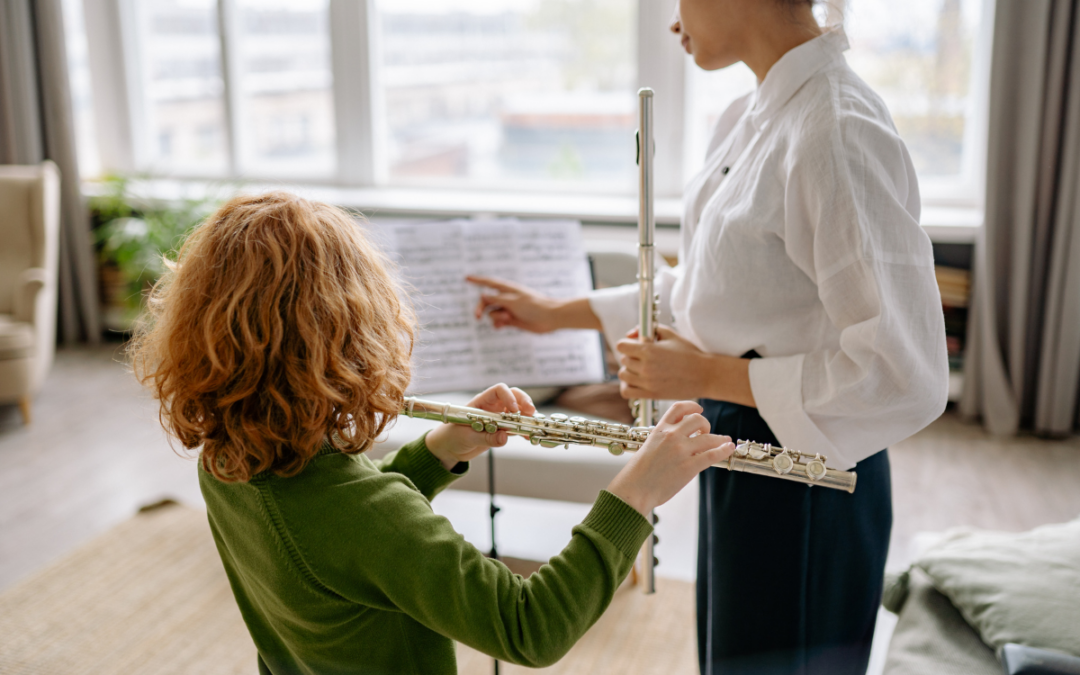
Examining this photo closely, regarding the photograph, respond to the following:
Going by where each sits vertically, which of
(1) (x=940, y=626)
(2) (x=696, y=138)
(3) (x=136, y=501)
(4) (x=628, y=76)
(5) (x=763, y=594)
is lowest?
(3) (x=136, y=501)

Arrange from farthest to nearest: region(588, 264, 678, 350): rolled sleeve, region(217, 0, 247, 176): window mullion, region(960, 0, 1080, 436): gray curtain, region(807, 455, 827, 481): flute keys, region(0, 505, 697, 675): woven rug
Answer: region(217, 0, 247, 176): window mullion → region(960, 0, 1080, 436): gray curtain → region(0, 505, 697, 675): woven rug → region(588, 264, 678, 350): rolled sleeve → region(807, 455, 827, 481): flute keys

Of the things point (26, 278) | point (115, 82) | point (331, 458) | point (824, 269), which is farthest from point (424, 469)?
point (115, 82)

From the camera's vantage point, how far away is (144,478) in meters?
2.97

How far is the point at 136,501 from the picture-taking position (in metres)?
2.80

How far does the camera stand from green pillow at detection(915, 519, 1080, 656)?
1.35m

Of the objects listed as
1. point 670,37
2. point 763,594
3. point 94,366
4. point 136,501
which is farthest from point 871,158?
point 94,366

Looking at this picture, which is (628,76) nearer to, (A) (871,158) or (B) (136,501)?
(B) (136,501)

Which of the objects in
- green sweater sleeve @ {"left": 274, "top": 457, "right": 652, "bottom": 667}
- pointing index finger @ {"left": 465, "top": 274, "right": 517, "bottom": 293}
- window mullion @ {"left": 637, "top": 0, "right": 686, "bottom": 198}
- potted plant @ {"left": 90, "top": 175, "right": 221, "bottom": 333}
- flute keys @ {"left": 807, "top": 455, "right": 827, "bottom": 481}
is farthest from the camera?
potted plant @ {"left": 90, "top": 175, "right": 221, "bottom": 333}

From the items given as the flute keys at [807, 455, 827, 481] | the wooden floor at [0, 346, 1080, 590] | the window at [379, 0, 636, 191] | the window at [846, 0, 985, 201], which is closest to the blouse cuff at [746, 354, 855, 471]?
the flute keys at [807, 455, 827, 481]

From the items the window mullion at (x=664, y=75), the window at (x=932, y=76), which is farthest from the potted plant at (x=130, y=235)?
the window at (x=932, y=76)

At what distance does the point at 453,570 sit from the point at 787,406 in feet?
1.55

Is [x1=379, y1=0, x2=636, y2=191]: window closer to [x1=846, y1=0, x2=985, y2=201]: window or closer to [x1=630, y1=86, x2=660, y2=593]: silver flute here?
[x1=846, y1=0, x2=985, y2=201]: window

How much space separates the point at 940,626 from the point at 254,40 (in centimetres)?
409

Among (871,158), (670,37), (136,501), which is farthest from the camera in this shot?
(670,37)
